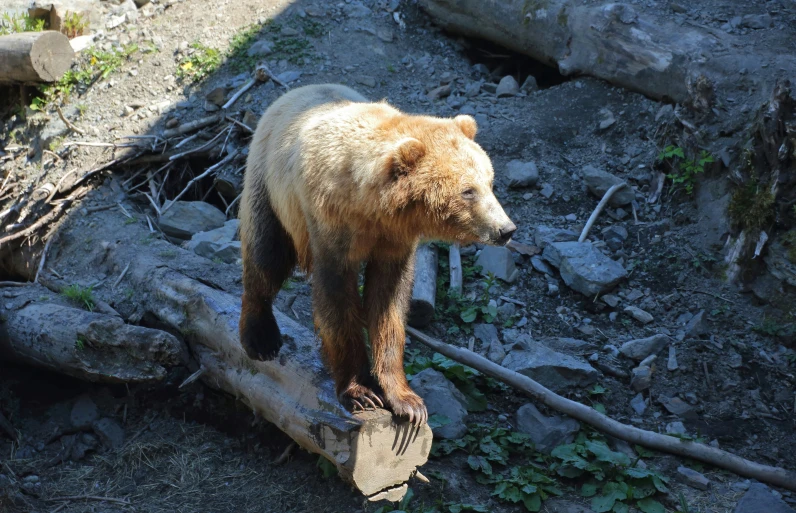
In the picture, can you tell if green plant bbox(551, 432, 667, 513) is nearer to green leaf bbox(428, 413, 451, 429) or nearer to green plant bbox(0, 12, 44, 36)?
green leaf bbox(428, 413, 451, 429)

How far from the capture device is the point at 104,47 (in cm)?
919

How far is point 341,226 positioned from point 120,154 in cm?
477

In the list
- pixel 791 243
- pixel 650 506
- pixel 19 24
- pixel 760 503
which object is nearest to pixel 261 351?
pixel 650 506

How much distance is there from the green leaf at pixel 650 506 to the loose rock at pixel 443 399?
3.77 feet

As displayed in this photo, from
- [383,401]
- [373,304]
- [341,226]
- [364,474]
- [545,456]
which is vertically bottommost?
[545,456]

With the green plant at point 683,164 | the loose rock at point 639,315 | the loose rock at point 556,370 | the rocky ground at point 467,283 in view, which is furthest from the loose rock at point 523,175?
the loose rock at point 556,370

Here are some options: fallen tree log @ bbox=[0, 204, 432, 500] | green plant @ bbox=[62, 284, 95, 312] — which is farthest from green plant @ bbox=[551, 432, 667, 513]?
green plant @ bbox=[62, 284, 95, 312]

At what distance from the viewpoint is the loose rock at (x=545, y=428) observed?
4.88 metres

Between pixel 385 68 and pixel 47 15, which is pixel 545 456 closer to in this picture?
pixel 385 68

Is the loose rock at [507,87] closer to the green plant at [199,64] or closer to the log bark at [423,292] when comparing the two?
the log bark at [423,292]

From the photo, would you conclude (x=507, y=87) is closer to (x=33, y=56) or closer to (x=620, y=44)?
(x=620, y=44)

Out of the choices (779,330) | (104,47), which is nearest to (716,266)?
(779,330)

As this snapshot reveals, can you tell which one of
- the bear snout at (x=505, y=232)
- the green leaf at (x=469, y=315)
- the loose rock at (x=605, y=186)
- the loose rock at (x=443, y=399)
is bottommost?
the green leaf at (x=469, y=315)

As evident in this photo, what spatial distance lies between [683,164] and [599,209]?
2.74 feet
